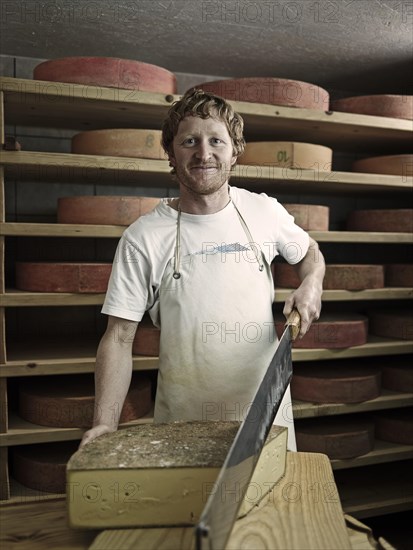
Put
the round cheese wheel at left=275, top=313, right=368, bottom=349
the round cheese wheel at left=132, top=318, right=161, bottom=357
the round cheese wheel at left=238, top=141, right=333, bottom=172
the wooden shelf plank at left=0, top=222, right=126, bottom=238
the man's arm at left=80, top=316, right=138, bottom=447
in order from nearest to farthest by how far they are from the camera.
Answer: the man's arm at left=80, top=316, right=138, bottom=447
the wooden shelf plank at left=0, top=222, right=126, bottom=238
the round cheese wheel at left=132, top=318, right=161, bottom=357
the round cheese wheel at left=238, top=141, right=333, bottom=172
the round cheese wheel at left=275, top=313, right=368, bottom=349

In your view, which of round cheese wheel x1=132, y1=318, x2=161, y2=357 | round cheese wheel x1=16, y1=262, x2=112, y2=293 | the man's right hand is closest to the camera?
the man's right hand

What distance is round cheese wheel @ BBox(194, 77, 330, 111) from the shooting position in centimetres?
262

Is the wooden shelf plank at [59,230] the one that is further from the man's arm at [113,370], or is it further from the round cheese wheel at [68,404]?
the man's arm at [113,370]

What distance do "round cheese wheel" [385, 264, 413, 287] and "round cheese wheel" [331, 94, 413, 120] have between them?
0.78m

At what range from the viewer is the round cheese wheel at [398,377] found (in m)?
3.04

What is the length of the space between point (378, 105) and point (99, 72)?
1387mm

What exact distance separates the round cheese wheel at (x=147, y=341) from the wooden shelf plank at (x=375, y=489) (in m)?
1.30

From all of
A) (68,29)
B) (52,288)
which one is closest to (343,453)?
(52,288)

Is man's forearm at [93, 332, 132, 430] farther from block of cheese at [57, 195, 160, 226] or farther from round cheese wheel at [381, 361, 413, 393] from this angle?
round cheese wheel at [381, 361, 413, 393]

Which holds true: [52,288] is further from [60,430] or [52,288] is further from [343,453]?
[343,453]

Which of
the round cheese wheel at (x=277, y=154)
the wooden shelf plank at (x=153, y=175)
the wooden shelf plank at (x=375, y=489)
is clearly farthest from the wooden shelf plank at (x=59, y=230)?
the wooden shelf plank at (x=375, y=489)

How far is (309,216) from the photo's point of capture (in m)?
2.79

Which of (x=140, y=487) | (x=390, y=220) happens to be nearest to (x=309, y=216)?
(x=390, y=220)

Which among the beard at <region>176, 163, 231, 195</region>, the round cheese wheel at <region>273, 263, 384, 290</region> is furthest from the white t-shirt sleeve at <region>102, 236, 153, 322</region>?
the round cheese wheel at <region>273, 263, 384, 290</region>
